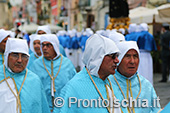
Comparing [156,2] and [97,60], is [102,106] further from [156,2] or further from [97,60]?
[156,2]

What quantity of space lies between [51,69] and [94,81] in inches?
140

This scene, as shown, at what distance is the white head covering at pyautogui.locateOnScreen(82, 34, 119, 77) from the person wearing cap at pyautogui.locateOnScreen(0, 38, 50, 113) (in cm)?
154

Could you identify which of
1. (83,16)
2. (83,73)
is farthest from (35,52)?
(83,16)

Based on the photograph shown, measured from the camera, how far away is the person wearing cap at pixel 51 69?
7707 mm

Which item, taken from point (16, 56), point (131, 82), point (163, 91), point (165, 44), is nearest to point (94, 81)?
point (131, 82)

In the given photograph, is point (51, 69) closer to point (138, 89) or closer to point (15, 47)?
point (15, 47)

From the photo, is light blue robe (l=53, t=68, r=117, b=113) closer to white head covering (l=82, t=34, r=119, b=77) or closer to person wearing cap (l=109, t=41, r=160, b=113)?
white head covering (l=82, t=34, r=119, b=77)

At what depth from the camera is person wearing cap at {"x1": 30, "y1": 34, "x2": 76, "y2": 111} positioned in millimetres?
7707

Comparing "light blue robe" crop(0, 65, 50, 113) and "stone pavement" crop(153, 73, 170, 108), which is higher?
"light blue robe" crop(0, 65, 50, 113)

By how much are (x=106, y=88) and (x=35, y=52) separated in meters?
5.79

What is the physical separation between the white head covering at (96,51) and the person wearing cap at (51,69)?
3313 mm

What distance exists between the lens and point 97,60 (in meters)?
4.36

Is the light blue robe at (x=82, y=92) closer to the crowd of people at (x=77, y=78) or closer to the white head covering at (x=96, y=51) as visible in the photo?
the crowd of people at (x=77, y=78)

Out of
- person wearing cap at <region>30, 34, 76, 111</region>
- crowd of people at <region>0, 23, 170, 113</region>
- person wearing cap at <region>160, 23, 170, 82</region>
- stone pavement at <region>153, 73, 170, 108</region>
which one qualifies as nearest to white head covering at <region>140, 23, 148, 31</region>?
stone pavement at <region>153, 73, 170, 108</region>
